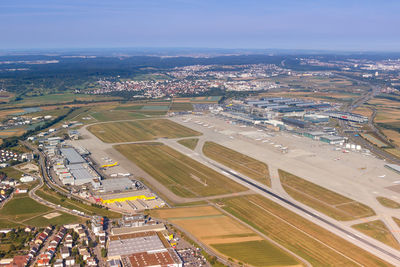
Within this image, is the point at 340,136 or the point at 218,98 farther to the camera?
the point at 218,98

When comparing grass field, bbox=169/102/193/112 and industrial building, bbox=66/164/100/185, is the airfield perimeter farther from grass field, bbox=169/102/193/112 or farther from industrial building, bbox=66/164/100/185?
grass field, bbox=169/102/193/112

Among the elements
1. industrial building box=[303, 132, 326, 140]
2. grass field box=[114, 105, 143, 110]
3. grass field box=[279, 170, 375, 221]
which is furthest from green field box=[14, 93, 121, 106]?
grass field box=[279, 170, 375, 221]

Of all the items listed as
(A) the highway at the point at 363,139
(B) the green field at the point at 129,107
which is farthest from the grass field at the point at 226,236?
(B) the green field at the point at 129,107

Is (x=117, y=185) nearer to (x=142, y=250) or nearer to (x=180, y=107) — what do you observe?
(x=142, y=250)

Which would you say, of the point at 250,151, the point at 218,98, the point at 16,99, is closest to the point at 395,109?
the point at 218,98

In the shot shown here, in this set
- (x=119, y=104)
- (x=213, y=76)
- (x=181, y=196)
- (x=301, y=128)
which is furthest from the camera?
(x=213, y=76)

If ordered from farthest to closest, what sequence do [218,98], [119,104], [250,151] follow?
[218,98], [119,104], [250,151]

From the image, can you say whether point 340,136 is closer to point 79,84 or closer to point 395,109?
point 395,109

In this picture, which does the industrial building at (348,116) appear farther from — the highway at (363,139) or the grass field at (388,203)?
the grass field at (388,203)
